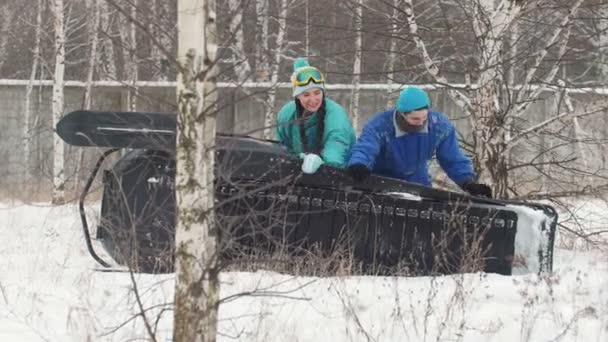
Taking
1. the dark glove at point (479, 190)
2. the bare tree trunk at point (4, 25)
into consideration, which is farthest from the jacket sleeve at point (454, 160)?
the bare tree trunk at point (4, 25)

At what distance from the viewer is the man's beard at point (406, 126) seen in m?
5.68

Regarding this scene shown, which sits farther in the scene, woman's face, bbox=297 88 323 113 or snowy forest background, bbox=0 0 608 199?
snowy forest background, bbox=0 0 608 199

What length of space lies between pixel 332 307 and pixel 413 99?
168 centimetres

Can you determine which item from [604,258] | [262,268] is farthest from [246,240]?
[604,258]

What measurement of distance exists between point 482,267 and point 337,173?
105 cm

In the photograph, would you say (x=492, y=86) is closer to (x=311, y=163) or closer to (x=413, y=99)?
(x=413, y=99)

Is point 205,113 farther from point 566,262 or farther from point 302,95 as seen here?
point 566,262

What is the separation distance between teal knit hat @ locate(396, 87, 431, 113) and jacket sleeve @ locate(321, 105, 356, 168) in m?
0.46

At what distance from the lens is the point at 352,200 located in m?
5.47

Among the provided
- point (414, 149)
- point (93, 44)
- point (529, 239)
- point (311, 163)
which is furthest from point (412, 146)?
point (93, 44)

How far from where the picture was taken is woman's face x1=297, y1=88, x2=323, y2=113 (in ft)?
19.0

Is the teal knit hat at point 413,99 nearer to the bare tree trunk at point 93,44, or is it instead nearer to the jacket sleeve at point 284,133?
the jacket sleeve at point 284,133

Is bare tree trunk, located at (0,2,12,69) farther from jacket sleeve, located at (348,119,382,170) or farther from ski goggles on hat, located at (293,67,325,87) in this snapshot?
jacket sleeve, located at (348,119,382,170)

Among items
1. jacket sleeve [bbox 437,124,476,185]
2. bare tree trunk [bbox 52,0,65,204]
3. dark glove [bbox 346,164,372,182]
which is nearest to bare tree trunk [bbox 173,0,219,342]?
dark glove [bbox 346,164,372,182]
